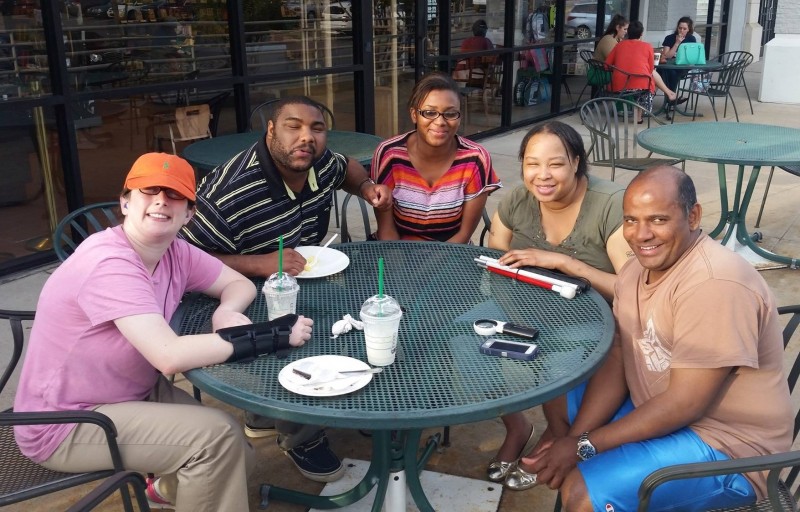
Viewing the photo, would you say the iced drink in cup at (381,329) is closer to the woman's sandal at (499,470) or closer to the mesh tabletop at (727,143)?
the woman's sandal at (499,470)

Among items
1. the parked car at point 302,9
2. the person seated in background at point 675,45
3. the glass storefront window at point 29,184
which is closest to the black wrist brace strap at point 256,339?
the glass storefront window at point 29,184

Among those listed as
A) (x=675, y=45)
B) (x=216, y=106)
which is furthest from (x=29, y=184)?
(x=675, y=45)

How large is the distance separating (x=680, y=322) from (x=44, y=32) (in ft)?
13.2

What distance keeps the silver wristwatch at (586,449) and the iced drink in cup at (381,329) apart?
56cm

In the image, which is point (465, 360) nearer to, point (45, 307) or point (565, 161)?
point (565, 161)

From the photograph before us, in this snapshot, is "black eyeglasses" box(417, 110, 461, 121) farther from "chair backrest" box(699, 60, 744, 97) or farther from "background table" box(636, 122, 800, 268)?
"chair backrest" box(699, 60, 744, 97)

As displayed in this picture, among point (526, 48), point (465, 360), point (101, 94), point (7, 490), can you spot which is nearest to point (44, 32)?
point (101, 94)

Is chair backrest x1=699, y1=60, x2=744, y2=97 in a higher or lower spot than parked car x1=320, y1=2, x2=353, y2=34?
lower

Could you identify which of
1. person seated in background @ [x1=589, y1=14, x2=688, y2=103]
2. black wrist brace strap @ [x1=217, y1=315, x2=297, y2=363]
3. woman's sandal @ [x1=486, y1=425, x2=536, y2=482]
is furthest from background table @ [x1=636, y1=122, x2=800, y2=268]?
person seated in background @ [x1=589, y1=14, x2=688, y2=103]

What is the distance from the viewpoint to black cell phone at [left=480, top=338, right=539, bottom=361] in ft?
6.30

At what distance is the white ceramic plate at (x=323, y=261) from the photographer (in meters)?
2.48

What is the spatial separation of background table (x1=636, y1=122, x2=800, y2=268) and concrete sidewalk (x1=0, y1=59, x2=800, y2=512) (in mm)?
176

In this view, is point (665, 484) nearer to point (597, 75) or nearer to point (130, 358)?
point (130, 358)

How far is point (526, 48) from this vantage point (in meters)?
9.10
